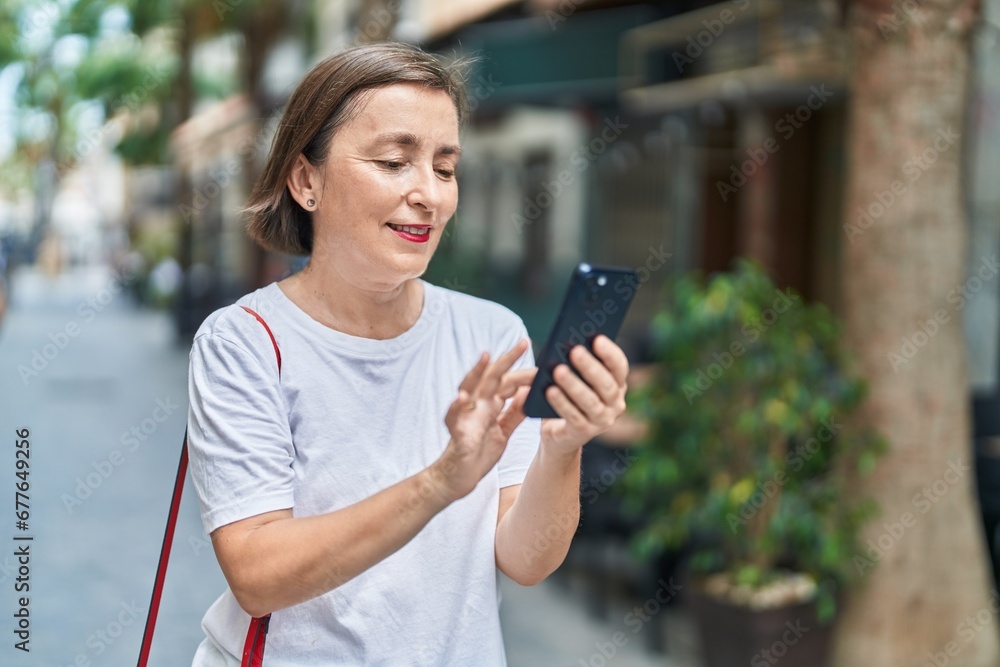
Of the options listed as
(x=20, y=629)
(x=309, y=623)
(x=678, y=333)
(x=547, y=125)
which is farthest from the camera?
(x=547, y=125)

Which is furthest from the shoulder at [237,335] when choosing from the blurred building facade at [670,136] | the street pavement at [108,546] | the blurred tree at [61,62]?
the blurred building facade at [670,136]

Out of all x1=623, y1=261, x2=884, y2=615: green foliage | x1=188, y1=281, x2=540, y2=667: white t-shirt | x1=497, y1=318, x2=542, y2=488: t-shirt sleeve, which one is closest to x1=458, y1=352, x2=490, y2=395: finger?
x1=188, y1=281, x2=540, y2=667: white t-shirt

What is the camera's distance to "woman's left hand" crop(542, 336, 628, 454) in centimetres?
117

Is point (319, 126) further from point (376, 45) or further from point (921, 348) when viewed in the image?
point (921, 348)

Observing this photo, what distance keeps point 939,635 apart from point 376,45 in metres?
3.66

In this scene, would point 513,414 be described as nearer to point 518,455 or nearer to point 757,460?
point 518,455

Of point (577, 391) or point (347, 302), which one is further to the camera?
point (347, 302)

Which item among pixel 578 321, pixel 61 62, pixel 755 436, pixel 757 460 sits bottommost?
pixel 757 460

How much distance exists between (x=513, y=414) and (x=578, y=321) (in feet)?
0.44

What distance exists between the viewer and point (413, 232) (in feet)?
4.39

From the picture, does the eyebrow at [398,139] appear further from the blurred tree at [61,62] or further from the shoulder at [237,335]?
the blurred tree at [61,62]

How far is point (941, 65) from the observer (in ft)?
13.2

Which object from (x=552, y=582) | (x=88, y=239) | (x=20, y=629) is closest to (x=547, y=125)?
(x=552, y=582)

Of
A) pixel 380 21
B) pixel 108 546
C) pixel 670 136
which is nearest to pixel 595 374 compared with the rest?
pixel 108 546
